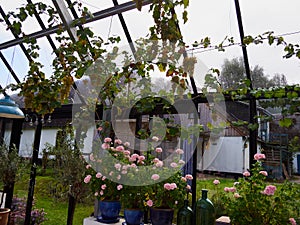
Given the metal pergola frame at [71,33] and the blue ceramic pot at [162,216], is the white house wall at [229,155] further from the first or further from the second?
the blue ceramic pot at [162,216]

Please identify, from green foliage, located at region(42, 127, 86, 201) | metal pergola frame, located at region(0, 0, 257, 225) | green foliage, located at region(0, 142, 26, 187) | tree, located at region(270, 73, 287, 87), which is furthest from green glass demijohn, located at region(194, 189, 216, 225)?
green foliage, located at region(0, 142, 26, 187)

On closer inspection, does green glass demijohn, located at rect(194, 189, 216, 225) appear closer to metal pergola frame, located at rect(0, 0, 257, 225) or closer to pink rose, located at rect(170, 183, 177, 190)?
pink rose, located at rect(170, 183, 177, 190)

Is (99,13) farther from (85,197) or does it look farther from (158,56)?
(85,197)

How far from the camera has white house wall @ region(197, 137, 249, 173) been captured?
2.70m

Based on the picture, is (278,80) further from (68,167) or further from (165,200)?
(68,167)

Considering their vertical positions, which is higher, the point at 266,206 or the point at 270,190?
the point at 270,190

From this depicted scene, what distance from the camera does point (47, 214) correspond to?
4.16m

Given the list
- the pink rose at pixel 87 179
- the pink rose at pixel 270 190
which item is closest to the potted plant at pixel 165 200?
the pink rose at pixel 87 179

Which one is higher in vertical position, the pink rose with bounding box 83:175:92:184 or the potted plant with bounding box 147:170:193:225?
the pink rose with bounding box 83:175:92:184

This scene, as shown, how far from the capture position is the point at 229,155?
9.06 feet

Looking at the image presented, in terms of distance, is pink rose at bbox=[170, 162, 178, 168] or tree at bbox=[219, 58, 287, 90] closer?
pink rose at bbox=[170, 162, 178, 168]

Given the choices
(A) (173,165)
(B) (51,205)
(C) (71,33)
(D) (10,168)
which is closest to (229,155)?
(A) (173,165)

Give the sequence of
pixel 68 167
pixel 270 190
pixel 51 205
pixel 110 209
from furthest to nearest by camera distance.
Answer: pixel 51 205, pixel 68 167, pixel 110 209, pixel 270 190

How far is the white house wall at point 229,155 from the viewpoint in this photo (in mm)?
2695
